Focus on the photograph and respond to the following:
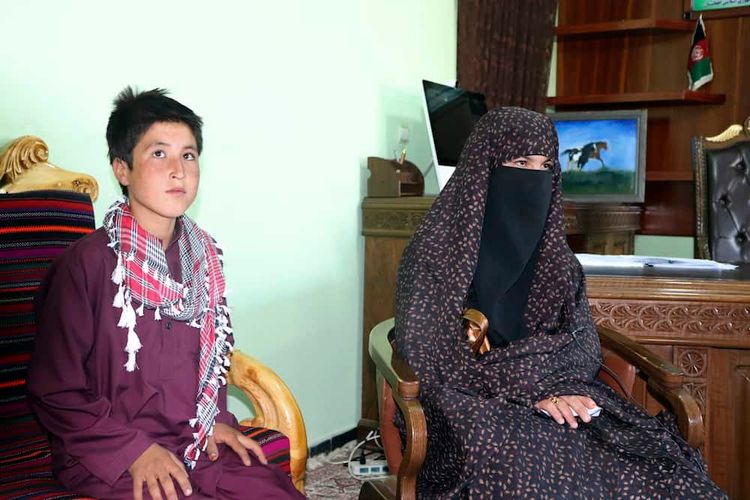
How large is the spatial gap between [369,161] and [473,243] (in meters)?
1.31

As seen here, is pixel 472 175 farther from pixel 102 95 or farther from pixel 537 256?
pixel 102 95

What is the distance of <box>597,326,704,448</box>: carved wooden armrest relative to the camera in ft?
5.43

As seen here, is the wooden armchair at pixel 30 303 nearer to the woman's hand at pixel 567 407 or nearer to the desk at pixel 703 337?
the woman's hand at pixel 567 407

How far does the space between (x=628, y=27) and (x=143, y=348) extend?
3.88 metres

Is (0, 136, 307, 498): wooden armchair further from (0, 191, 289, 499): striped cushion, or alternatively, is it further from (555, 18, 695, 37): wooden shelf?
(555, 18, 695, 37): wooden shelf

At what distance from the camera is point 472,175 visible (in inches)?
74.4

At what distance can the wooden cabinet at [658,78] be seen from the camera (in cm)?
455

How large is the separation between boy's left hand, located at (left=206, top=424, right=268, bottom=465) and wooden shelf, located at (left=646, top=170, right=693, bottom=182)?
382 cm

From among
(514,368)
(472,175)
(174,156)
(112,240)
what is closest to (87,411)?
(112,240)

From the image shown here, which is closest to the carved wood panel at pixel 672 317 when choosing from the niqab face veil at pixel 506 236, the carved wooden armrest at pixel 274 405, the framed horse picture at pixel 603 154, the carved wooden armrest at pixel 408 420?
the niqab face veil at pixel 506 236

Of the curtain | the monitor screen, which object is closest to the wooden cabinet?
the curtain

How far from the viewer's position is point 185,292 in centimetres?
148

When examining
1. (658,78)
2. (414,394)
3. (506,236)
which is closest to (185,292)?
(414,394)

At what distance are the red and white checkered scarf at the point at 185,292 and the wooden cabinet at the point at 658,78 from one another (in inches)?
138
